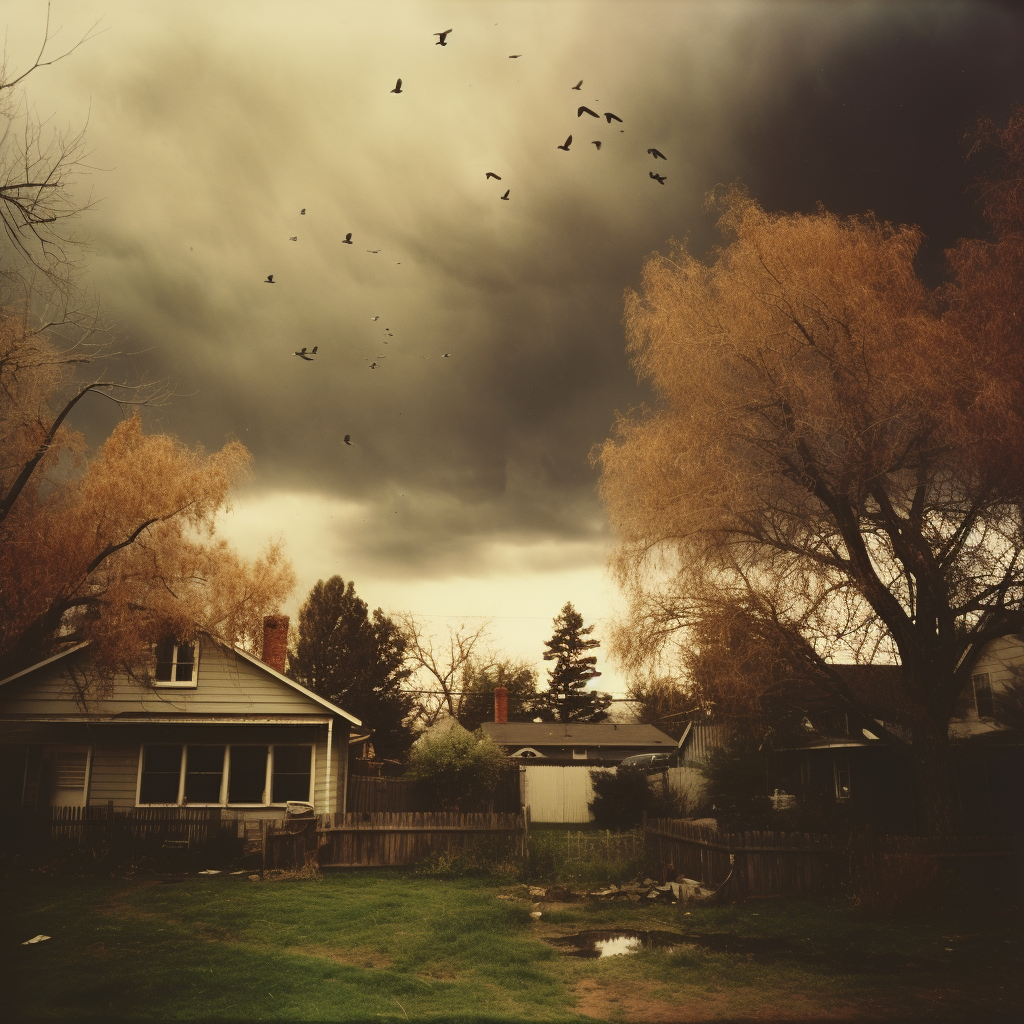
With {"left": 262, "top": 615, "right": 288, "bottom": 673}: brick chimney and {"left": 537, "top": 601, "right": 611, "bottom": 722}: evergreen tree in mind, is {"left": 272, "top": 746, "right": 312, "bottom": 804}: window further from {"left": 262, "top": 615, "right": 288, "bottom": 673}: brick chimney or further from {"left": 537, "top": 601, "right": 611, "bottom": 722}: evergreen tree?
{"left": 537, "top": 601, "right": 611, "bottom": 722}: evergreen tree

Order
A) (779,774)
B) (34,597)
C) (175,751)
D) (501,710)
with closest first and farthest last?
(34,597)
(175,751)
(779,774)
(501,710)

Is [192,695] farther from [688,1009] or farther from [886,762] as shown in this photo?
[886,762]

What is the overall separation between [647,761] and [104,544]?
29.2 meters

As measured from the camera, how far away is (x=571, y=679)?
2717 inches

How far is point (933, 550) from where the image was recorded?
15234mm

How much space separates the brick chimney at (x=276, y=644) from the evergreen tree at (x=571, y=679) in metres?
44.2

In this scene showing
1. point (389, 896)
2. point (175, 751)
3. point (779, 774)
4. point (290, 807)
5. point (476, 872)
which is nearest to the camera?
point (389, 896)

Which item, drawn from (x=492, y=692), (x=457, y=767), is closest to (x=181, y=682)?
(x=457, y=767)

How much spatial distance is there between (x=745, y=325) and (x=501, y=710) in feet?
116

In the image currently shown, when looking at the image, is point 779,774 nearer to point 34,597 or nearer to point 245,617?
point 245,617

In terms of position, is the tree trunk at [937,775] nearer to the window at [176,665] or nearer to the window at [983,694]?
the window at [983,694]

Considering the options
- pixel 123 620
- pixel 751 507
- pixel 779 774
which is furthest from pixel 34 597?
pixel 779 774

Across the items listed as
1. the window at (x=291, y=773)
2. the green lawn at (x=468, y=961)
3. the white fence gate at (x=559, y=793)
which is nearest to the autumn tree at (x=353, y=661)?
the white fence gate at (x=559, y=793)

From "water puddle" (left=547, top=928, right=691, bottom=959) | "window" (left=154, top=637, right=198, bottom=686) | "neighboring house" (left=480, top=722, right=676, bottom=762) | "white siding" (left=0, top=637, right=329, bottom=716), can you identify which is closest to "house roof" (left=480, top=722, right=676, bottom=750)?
"neighboring house" (left=480, top=722, right=676, bottom=762)
